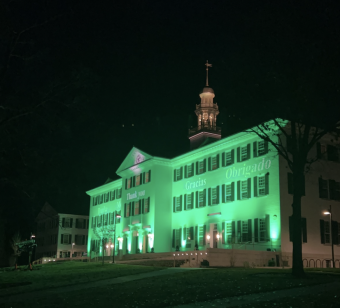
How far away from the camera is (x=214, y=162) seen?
132 feet

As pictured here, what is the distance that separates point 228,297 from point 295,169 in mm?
7906

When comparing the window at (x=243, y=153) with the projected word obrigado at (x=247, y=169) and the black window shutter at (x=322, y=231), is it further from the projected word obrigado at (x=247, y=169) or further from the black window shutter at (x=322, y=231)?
the black window shutter at (x=322, y=231)

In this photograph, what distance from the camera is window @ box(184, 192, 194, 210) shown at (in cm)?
4250

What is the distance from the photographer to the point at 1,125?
17.1m

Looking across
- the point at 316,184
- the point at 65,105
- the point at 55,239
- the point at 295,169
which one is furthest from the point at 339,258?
the point at 55,239

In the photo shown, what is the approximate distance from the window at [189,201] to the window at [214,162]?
3.62 m

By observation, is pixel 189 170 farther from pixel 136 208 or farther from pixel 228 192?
pixel 136 208

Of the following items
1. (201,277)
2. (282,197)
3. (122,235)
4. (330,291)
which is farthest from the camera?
(122,235)

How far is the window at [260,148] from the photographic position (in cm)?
3412

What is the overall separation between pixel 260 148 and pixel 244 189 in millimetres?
3489

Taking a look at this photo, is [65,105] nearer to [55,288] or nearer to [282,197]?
[55,288]

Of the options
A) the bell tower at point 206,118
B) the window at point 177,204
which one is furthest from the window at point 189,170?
the bell tower at point 206,118

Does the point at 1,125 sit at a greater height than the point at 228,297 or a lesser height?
greater

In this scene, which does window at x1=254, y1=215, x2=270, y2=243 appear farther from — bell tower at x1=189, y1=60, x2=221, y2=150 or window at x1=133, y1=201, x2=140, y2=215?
bell tower at x1=189, y1=60, x2=221, y2=150
